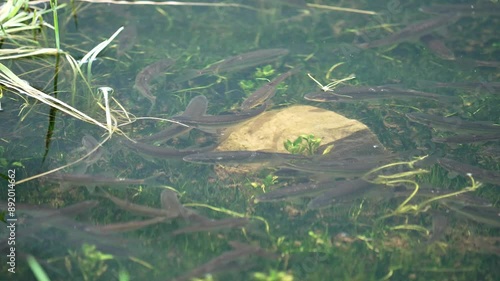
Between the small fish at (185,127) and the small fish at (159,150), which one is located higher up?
the small fish at (185,127)

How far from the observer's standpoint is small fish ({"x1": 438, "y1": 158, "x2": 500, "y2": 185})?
3998 mm

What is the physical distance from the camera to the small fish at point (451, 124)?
445 centimetres

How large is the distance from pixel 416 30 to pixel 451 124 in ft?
4.68

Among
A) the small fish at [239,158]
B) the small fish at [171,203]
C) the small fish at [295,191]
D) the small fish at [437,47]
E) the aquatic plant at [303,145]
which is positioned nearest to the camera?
the small fish at [171,203]

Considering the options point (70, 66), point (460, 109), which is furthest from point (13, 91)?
point (460, 109)

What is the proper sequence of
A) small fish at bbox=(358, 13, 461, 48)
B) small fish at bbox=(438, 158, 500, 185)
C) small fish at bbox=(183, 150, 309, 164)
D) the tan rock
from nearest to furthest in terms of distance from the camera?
small fish at bbox=(438, 158, 500, 185)
small fish at bbox=(183, 150, 309, 164)
the tan rock
small fish at bbox=(358, 13, 461, 48)

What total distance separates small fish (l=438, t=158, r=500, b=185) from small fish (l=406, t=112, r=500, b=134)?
0.39 metres

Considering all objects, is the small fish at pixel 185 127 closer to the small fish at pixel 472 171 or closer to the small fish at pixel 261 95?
the small fish at pixel 261 95

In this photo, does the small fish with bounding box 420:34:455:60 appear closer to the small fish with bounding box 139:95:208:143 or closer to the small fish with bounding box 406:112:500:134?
the small fish with bounding box 406:112:500:134

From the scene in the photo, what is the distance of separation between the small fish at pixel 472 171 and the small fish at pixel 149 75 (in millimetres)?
2107

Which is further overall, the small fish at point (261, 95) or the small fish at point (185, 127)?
the small fish at point (261, 95)

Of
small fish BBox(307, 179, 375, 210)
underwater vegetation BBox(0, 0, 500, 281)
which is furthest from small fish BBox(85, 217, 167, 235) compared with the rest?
small fish BBox(307, 179, 375, 210)

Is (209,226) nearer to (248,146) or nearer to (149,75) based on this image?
(248,146)

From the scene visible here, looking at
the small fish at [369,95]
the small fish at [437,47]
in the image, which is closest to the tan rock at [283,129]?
the small fish at [369,95]
